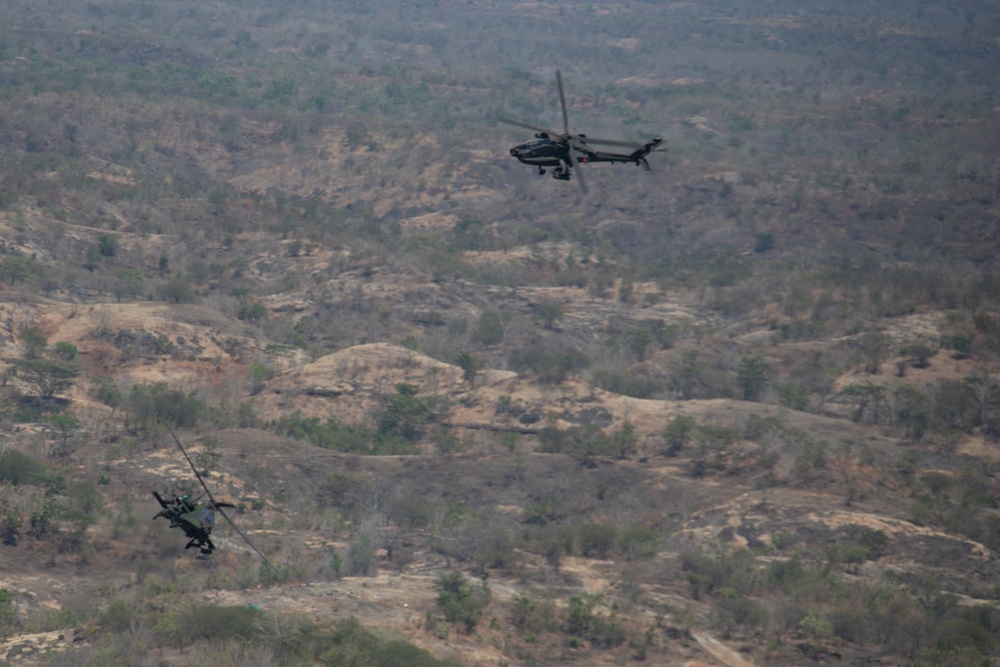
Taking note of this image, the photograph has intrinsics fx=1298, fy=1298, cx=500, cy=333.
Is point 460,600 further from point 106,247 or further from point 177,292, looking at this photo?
point 106,247

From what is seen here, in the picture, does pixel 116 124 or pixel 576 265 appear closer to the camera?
pixel 576 265

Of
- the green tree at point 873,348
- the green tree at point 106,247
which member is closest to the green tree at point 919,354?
the green tree at point 873,348

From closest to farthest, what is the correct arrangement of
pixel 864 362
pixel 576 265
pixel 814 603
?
1. pixel 814 603
2. pixel 864 362
3. pixel 576 265

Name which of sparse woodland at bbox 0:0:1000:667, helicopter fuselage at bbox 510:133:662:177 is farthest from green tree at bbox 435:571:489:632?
helicopter fuselage at bbox 510:133:662:177

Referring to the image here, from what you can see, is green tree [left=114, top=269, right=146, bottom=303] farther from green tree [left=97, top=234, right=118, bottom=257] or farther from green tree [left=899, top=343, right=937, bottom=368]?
green tree [left=899, top=343, right=937, bottom=368]

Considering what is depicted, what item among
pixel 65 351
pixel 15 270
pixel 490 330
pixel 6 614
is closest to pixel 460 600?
pixel 6 614

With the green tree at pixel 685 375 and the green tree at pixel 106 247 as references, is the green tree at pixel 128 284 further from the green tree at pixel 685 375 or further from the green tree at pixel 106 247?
the green tree at pixel 685 375

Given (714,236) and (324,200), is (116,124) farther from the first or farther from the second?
(714,236)

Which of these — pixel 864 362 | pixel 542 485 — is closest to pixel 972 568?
pixel 542 485

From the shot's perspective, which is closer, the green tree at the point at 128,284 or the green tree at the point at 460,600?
the green tree at the point at 460,600
